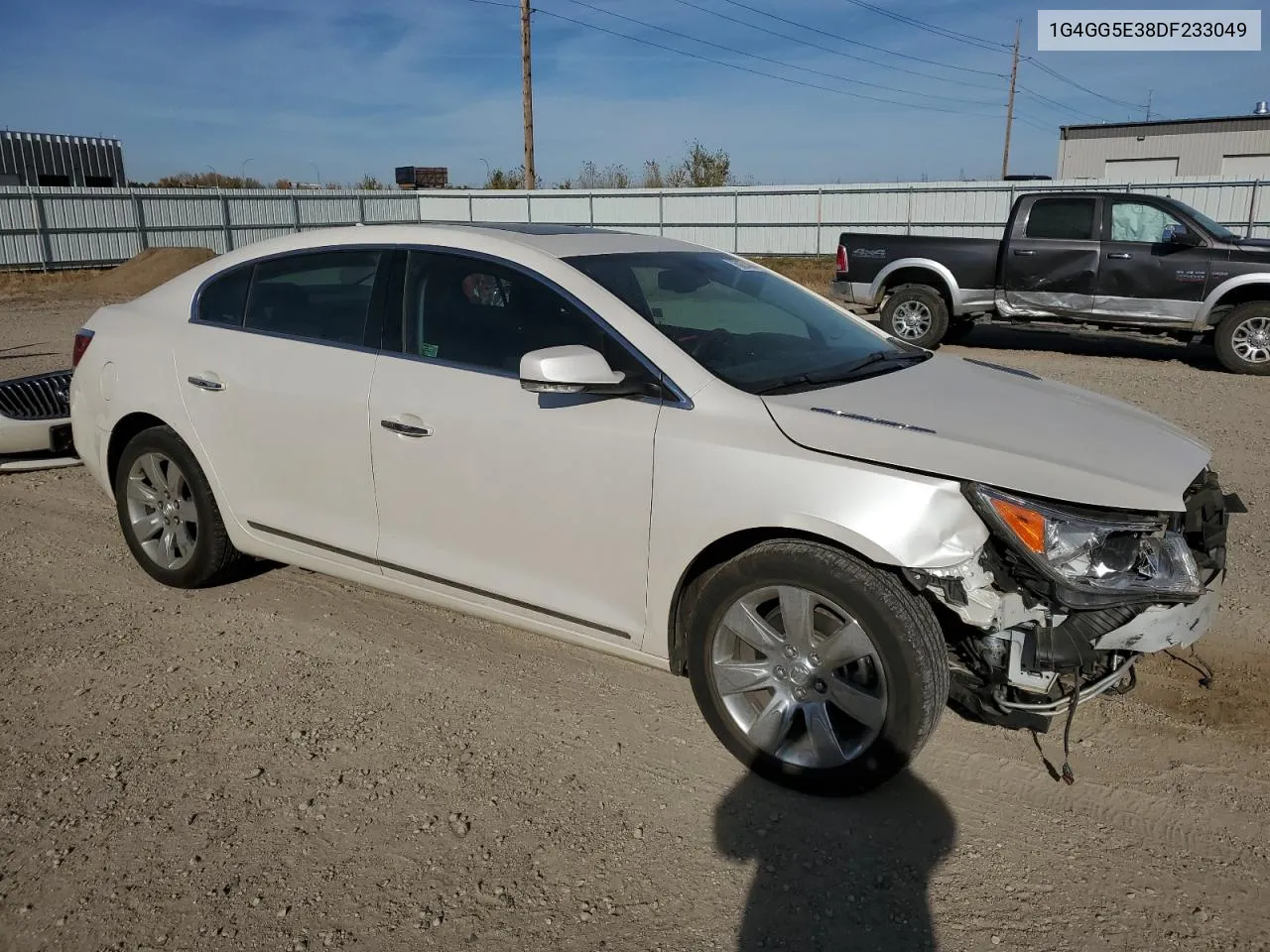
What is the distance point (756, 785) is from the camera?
10.9ft

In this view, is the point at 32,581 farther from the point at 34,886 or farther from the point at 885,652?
the point at 885,652

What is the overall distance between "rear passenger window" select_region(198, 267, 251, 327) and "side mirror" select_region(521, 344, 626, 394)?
1.96 metres

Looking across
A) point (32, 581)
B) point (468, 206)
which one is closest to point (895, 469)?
point (32, 581)

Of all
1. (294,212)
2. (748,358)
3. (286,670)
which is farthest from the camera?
(294,212)

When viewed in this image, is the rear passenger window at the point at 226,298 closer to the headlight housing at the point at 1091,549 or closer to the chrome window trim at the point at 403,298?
the chrome window trim at the point at 403,298

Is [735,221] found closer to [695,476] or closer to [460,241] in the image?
[460,241]

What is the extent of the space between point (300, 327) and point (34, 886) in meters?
2.34

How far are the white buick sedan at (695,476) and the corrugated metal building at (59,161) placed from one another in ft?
137

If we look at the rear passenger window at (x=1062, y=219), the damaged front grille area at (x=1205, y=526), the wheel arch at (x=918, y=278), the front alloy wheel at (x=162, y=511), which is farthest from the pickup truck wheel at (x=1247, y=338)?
the front alloy wheel at (x=162, y=511)

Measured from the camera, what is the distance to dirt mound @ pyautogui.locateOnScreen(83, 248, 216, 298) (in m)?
23.1

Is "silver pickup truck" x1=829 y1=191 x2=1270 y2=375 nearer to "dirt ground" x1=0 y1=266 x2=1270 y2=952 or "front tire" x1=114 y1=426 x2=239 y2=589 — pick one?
"dirt ground" x1=0 y1=266 x2=1270 y2=952

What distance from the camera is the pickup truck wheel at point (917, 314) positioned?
13023 mm

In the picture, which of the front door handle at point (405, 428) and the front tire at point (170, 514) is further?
the front tire at point (170, 514)

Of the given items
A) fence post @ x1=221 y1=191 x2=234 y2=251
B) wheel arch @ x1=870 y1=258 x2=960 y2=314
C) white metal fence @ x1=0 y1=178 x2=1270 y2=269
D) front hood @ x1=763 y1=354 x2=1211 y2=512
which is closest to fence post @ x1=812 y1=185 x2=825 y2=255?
white metal fence @ x1=0 y1=178 x2=1270 y2=269
